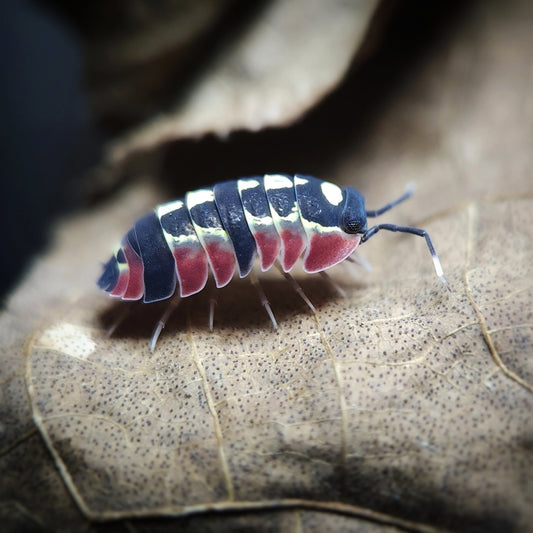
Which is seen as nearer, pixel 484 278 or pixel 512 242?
pixel 484 278

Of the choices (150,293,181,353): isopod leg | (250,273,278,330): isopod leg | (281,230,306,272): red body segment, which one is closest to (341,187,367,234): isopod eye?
(281,230,306,272): red body segment

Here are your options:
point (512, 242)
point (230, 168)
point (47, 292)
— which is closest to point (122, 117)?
point (230, 168)

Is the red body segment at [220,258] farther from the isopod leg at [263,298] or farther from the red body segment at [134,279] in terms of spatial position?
the red body segment at [134,279]

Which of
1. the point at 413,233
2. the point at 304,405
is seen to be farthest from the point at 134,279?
the point at 413,233

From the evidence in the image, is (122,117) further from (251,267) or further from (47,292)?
(251,267)

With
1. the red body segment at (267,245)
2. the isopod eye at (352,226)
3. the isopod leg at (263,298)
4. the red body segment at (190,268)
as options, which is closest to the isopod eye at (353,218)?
the isopod eye at (352,226)

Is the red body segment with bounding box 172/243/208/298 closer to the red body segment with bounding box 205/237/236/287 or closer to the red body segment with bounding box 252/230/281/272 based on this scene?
the red body segment with bounding box 205/237/236/287
